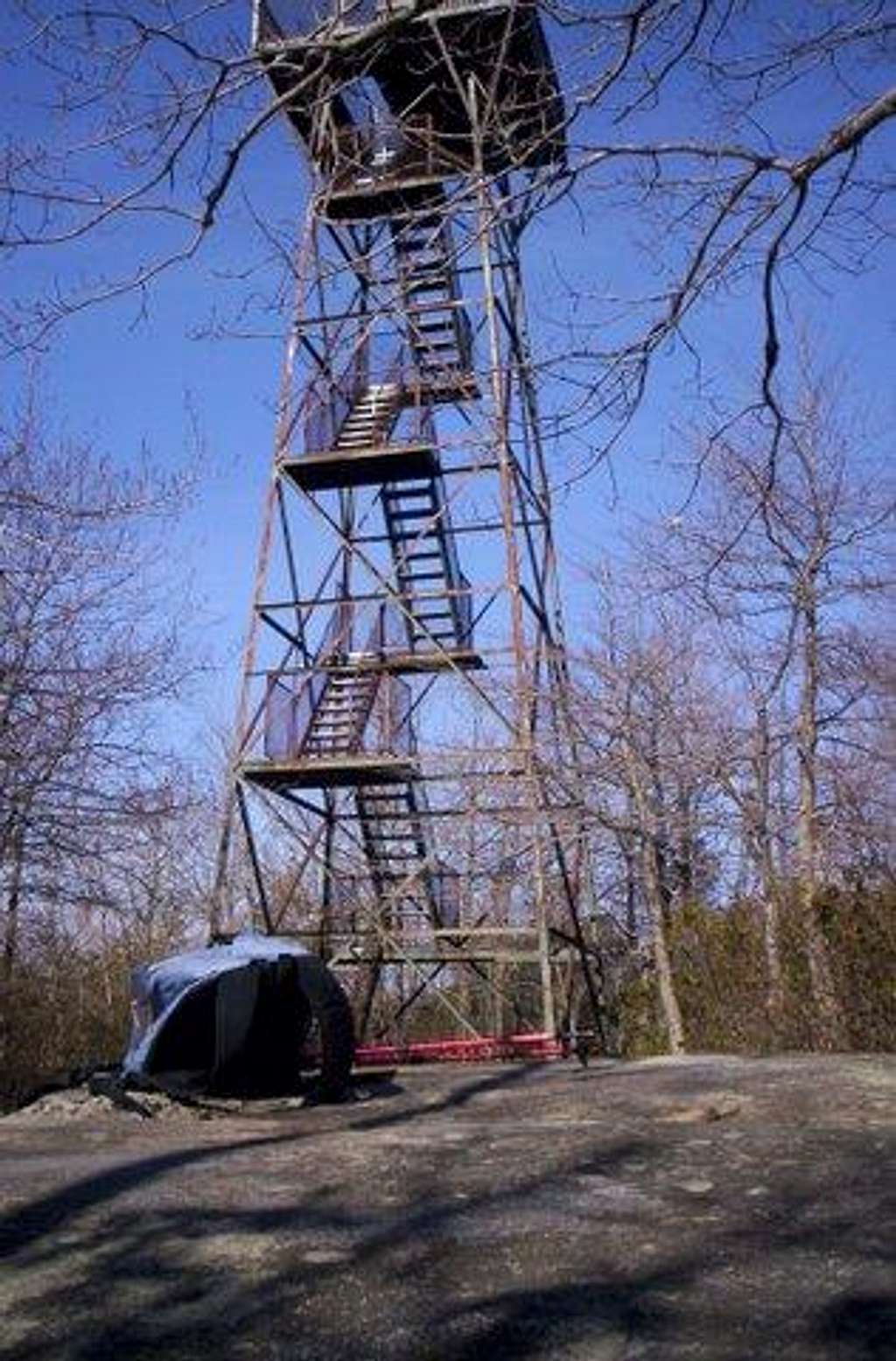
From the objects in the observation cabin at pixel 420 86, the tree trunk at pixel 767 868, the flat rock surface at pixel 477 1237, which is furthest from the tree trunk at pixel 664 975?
the observation cabin at pixel 420 86

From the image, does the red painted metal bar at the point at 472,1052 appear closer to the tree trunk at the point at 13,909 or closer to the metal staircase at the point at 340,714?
the metal staircase at the point at 340,714

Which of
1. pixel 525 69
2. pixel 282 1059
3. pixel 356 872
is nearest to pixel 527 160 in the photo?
pixel 525 69

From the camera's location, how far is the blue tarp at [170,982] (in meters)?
9.94

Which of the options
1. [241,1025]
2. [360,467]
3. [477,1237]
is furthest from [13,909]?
[477,1237]

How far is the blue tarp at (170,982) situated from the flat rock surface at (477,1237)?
6.50ft

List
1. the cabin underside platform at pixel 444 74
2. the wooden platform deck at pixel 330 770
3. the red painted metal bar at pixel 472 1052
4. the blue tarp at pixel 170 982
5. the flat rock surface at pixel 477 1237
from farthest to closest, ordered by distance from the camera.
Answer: the wooden platform deck at pixel 330 770
the red painted metal bar at pixel 472 1052
the blue tarp at pixel 170 982
the cabin underside platform at pixel 444 74
the flat rock surface at pixel 477 1237

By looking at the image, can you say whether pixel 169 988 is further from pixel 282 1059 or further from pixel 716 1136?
pixel 716 1136

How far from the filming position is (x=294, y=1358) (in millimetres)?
3832

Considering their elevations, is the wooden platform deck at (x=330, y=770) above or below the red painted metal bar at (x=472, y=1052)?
above

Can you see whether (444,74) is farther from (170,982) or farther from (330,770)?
(330,770)

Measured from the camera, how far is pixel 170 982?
33.8ft

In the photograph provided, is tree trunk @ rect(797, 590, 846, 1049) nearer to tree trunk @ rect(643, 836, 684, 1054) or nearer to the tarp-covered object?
tree trunk @ rect(643, 836, 684, 1054)

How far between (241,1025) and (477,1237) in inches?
201

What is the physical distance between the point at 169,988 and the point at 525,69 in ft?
23.2
